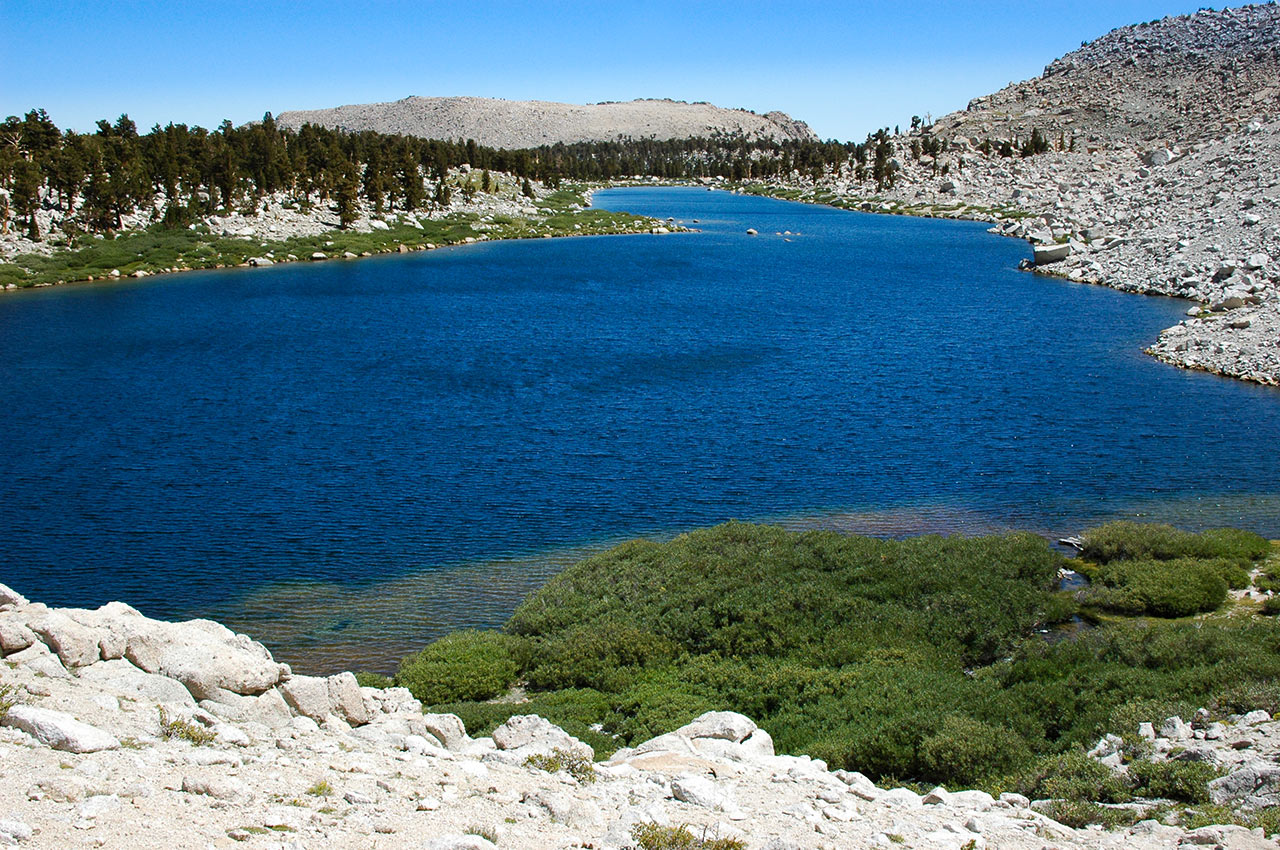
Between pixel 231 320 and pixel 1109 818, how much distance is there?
62479 mm

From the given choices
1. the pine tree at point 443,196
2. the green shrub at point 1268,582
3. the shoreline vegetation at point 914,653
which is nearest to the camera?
the shoreline vegetation at point 914,653

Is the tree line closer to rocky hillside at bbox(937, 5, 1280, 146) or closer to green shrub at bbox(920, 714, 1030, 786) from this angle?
green shrub at bbox(920, 714, 1030, 786)

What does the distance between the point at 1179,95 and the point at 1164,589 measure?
7358 inches

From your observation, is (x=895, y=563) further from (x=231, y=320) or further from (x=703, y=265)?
(x=703, y=265)

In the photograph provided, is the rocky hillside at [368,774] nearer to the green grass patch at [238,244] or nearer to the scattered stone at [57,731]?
the scattered stone at [57,731]

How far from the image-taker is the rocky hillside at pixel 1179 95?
159750mm

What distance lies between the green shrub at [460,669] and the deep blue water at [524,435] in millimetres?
2310

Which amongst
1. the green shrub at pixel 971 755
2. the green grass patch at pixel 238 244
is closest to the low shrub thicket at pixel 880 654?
the green shrub at pixel 971 755

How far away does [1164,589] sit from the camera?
21.2 metres

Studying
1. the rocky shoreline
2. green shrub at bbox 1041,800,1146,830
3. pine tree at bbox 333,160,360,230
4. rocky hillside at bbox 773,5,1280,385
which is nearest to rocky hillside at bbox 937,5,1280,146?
rocky hillside at bbox 773,5,1280,385

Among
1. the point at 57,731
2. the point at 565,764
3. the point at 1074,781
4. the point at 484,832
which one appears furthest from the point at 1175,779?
the point at 57,731

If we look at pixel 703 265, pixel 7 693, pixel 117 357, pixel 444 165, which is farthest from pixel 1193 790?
pixel 444 165

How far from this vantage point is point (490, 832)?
9.96 metres

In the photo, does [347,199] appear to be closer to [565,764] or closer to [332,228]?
[332,228]
